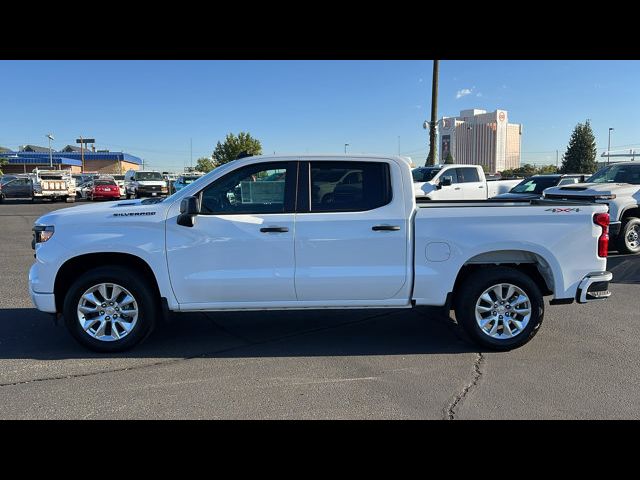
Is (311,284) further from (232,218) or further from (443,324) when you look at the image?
(443,324)

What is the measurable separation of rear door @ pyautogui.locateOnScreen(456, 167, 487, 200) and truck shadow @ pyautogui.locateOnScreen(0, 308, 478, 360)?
1100 centimetres

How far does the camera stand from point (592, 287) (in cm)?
509

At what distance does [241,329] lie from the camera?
19.1 ft

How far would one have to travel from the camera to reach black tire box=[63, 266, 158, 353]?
192 inches

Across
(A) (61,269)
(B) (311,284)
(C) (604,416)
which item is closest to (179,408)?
(B) (311,284)

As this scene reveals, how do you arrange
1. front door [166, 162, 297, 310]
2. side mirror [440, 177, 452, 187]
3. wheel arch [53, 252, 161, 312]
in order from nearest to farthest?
front door [166, 162, 297, 310]
wheel arch [53, 252, 161, 312]
side mirror [440, 177, 452, 187]

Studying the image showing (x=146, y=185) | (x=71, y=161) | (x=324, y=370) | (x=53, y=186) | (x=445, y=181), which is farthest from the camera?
(x=71, y=161)

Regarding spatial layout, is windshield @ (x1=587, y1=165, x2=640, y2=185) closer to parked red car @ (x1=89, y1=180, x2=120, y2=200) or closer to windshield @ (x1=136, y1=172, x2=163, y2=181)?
parked red car @ (x1=89, y1=180, x2=120, y2=200)

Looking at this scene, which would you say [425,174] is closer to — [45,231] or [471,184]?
[471,184]

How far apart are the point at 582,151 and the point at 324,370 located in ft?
167

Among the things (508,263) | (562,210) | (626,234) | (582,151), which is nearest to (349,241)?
(508,263)

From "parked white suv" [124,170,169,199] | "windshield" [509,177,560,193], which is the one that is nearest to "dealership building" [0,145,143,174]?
"parked white suv" [124,170,169,199]

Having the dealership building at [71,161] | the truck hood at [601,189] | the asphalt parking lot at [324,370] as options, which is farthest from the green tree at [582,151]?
the dealership building at [71,161]

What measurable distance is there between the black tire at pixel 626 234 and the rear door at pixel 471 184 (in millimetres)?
6287
